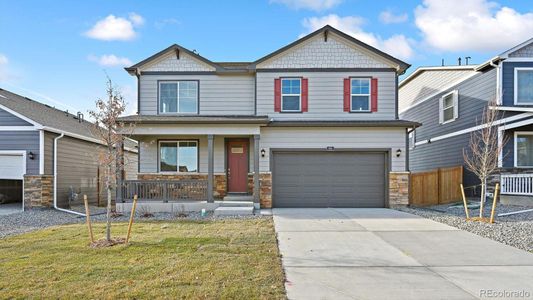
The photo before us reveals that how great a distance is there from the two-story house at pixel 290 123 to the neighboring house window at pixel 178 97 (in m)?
0.04

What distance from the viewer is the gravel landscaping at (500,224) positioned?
24.6 ft

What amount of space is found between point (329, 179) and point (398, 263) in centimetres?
760

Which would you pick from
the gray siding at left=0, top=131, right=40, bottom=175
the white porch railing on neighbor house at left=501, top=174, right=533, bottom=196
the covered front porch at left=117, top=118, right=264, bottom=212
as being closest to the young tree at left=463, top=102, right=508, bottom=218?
the white porch railing on neighbor house at left=501, top=174, right=533, bottom=196

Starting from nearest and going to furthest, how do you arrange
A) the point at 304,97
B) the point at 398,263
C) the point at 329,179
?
the point at 398,263 < the point at 329,179 < the point at 304,97

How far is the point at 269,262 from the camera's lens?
222 inches

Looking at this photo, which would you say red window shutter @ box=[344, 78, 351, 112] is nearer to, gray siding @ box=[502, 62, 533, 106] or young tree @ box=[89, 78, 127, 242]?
gray siding @ box=[502, 62, 533, 106]

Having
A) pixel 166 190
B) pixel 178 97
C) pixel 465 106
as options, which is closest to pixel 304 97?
pixel 178 97

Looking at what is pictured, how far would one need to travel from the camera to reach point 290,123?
513 inches

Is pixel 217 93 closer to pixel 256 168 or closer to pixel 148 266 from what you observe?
pixel 256 168

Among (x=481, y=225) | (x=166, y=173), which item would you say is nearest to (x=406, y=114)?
(x=481, y=225)

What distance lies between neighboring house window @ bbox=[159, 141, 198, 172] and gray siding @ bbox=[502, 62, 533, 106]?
1220 cm

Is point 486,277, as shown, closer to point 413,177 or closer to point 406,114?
point 413,177

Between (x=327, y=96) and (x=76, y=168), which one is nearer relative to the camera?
(x=327, y=96)

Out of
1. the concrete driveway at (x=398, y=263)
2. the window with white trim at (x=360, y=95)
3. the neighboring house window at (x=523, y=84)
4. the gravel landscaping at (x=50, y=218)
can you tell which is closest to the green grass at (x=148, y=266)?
the concrete driveway at (x=398, y=263)
